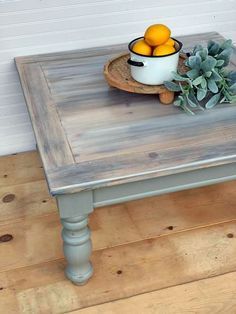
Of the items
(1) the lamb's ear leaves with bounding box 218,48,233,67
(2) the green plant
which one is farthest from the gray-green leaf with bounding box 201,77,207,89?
(1) the lamb's ear leaves with bounding box 218,48,233,67

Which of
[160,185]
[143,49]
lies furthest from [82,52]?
[160,185]

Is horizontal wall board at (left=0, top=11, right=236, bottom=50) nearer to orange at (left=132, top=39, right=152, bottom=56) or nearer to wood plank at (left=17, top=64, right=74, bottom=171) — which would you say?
wood plank at (left=17, top=64, right=74, bottom=171)

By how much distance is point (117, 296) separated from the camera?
1228mm

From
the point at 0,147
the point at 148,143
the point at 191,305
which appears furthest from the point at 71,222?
the point at 0,147

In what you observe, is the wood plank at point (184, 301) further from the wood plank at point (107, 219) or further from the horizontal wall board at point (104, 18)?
the horizontal wall board at point (104, 18)

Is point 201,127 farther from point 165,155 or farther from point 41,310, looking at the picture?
point 41,310

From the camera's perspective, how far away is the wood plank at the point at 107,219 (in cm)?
137

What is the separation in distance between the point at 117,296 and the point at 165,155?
1.38 ft

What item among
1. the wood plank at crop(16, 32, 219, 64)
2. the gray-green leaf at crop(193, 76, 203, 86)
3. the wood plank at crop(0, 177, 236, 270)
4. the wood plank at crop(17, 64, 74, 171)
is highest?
the gray-green leaf at crop(193, 76, 203, 86)

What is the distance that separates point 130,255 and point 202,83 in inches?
20.7

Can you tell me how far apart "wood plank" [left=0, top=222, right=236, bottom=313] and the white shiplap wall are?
2.08 feet

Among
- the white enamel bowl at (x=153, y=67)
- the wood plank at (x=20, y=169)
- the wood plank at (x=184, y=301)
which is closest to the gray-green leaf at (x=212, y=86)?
the white enamel bowl at (x=153, y=67)

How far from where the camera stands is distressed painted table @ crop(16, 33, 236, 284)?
1.02m

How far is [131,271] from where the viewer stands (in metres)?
1.29
